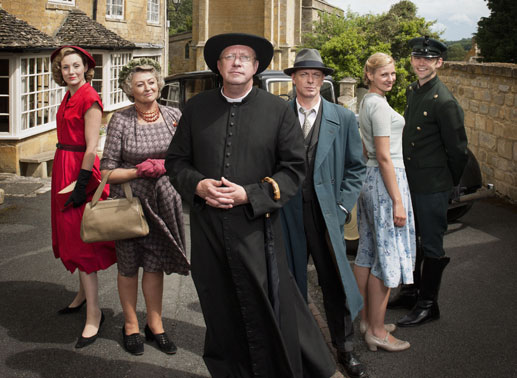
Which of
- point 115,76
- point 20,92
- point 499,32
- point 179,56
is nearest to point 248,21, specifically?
point 179,56

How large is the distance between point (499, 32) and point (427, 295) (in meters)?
26.4

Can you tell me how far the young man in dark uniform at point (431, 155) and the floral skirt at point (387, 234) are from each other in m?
0.37

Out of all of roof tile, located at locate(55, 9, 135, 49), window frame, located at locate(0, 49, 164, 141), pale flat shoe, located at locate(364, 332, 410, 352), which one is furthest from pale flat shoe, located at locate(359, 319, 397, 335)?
roof tile, located at locate(55, 9, 135, 49)

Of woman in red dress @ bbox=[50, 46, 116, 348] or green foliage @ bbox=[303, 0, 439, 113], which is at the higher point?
green foliage @ bbox=[303, 0, 439, 113]

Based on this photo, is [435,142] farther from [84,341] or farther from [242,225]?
[84,341]

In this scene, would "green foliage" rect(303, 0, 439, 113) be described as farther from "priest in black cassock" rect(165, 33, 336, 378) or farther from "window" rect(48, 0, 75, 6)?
"priest in black cassock" rect(165, 33, 336, 378)

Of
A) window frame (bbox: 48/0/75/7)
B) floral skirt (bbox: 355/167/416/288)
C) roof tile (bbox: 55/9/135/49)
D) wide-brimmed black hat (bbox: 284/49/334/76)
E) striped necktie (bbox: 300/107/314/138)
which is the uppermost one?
window frame (bbox: 48/0/75/7)

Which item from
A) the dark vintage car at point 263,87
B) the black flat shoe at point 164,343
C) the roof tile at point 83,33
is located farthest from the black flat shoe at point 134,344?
the roof tile at point 83,33

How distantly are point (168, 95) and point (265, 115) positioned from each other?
8.57 metres

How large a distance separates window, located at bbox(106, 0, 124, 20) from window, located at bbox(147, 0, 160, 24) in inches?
103

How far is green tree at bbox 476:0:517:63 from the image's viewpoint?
90.4 ft

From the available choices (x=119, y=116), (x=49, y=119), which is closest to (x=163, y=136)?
(x=119, y=116)

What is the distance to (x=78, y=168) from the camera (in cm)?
452

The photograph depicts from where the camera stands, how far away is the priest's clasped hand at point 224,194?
3156mm
